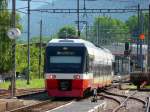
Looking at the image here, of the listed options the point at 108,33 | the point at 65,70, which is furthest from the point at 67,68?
the point at 108,33

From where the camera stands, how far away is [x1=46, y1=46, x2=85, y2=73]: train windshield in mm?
31688

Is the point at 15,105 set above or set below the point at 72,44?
below

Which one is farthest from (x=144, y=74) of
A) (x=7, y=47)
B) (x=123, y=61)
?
(x=123, y=61)

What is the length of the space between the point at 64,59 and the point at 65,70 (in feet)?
2.24

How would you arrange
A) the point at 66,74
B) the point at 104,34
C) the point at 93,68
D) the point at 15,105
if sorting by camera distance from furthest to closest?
1. the point at 104,34
2. the point at 93,68
3. the point at 66,74
4. the point at 15,105

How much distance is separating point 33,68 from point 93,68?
6117 centimetres

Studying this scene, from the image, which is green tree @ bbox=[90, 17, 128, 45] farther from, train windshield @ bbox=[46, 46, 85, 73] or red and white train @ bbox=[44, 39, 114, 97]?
train windshield @ bbox=[46, 46, 85, 73]

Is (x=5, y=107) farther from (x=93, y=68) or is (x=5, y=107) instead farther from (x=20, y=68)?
(x=20, y=68)

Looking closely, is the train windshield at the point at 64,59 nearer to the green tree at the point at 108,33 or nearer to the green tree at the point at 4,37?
the green tree at the point at 4,37

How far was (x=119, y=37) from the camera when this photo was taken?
144 meters

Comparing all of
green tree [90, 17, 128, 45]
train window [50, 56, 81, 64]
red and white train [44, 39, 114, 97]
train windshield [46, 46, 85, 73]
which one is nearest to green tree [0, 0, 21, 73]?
red and white train [44, 39, 114, 97]

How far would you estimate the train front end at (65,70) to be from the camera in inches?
1243

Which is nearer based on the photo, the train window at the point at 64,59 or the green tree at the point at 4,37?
the train window at the point at 64,59

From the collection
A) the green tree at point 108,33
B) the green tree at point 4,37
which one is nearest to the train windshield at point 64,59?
the green tree at point 4,37
